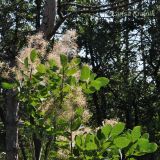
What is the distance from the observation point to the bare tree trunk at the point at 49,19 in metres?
3.44

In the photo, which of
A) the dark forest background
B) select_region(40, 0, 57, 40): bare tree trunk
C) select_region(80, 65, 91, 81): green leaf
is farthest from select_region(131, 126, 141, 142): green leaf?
the dark forest background

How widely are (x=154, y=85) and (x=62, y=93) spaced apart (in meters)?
12.0

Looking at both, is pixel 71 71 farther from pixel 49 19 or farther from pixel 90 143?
pixel 49 19

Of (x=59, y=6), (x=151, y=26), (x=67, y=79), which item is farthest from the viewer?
(x=151, y=26)

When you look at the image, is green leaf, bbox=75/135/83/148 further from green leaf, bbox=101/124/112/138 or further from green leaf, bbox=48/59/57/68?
green leaf, bbox=48/59/57/68

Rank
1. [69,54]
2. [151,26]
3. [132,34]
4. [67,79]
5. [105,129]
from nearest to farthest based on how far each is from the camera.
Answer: [105,129] < [67,79] < [69,54] < [151,26] < [132,34]

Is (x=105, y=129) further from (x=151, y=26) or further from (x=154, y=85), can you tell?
(x=154, y=85)

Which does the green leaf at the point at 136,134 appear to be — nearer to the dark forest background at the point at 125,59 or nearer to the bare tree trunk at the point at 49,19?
the bare tree trunk at the point at 49,19

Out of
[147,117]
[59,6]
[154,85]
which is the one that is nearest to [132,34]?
[154,85]

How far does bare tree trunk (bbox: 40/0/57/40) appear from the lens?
135 inches

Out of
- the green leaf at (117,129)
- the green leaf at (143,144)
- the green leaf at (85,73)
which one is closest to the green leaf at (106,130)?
the green leaf at (117,129)

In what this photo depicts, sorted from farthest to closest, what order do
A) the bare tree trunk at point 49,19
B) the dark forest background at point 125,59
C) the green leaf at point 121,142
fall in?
→ 1. the dark forest background at point 125,59
2. the bare tree trunk at point 49,19
3. the green leaf at point 121,142

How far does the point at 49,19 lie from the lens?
349 centimetres

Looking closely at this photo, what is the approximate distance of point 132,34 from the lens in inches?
492
